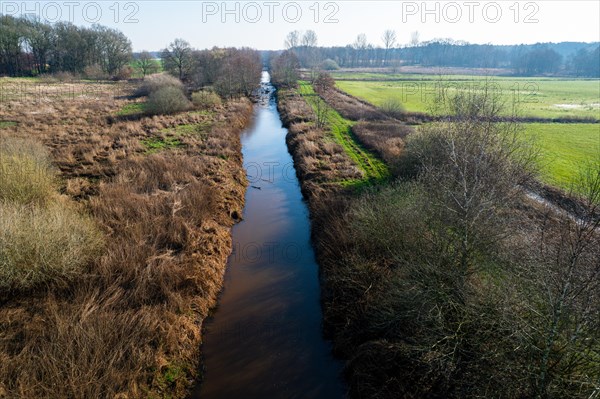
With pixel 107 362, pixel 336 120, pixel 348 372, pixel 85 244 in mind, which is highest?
pixel 336 120

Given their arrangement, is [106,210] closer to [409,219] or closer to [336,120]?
[409,219]

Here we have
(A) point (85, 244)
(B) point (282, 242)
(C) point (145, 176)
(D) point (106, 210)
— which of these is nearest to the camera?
(A) point (85, 244)

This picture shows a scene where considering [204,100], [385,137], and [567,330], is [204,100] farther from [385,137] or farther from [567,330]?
[567,330]

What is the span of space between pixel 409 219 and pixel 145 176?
46.3 feet

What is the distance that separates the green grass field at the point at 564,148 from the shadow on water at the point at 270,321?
42.7ft

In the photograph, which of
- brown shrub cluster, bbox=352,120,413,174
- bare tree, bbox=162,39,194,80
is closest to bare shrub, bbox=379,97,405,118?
brown shrub cluster, bbox=352,120,413,174

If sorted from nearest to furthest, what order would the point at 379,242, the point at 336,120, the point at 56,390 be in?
the point at 56,390 → the point at 379,242 → the point at 336,120

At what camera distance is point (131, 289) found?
32.7 ft

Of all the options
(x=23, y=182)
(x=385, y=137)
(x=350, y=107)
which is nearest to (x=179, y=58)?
(x=350, y=107)

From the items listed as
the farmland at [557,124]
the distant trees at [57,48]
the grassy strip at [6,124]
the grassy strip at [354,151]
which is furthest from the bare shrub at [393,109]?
the distant trees at [57,48]

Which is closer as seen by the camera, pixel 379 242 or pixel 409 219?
pixel 409 219

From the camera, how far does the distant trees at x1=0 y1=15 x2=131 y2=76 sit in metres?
66.8

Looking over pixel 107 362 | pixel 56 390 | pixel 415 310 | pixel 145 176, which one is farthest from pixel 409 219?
pixel 145 176

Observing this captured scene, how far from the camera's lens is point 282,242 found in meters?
15.2
